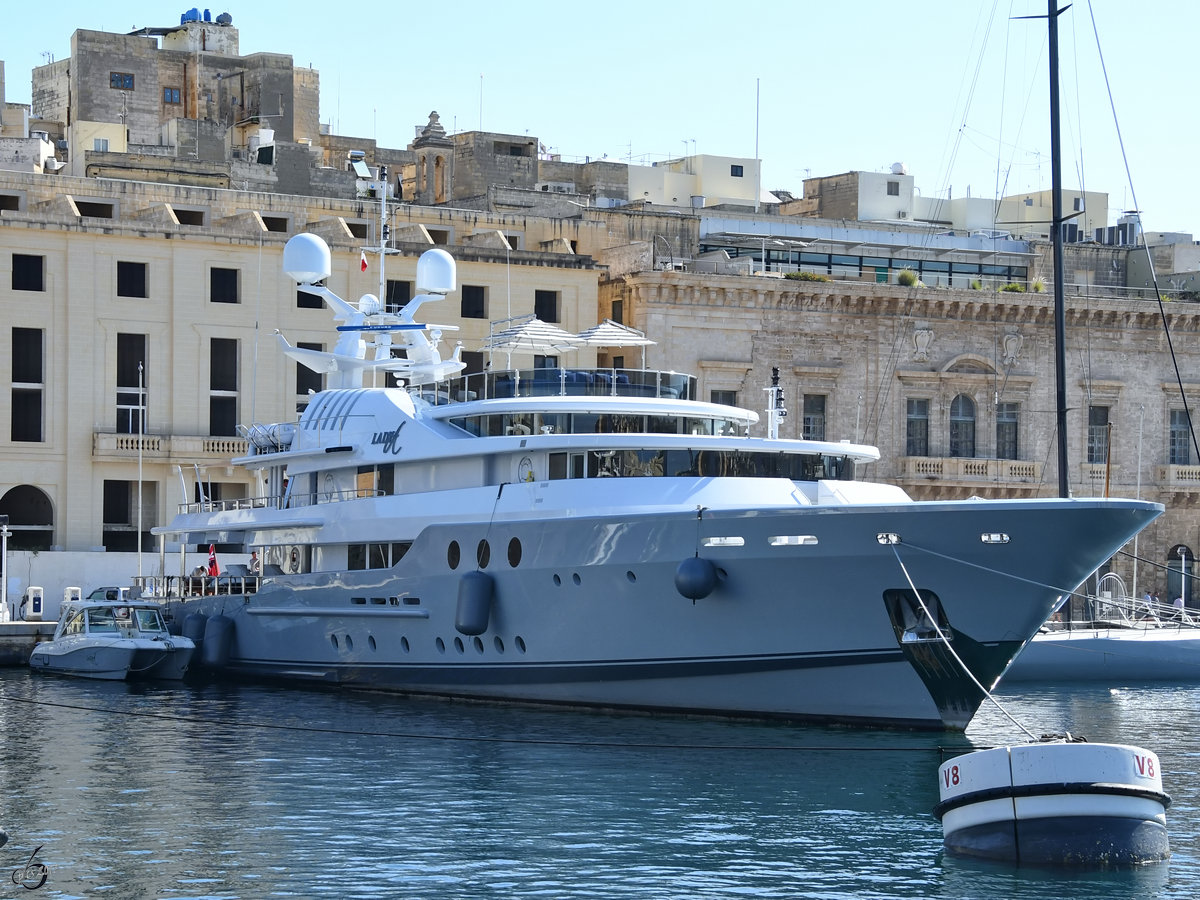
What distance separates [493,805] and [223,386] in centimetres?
2643

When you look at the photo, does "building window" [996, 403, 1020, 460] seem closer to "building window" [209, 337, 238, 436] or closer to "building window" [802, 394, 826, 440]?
"building window" [802, 394, 826, 440]

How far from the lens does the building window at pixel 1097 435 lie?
51250mm

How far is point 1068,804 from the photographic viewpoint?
1598cm

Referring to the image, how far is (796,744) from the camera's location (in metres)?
22.7

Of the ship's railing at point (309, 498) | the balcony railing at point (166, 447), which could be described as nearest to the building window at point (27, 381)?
the balcony railing at point (166, 447)

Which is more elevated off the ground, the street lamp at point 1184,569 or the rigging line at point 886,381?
the rigging line at point 886,381

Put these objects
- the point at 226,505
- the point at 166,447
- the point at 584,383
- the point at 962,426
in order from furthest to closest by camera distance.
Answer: the point at 962,426
the point at 166,447
the point at 226,505
the point at 584,383

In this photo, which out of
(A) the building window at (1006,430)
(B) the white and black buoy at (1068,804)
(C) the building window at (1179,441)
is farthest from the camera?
(C) the building window at (1179,441)

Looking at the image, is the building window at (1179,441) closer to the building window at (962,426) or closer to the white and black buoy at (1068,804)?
the building window at (962,426)

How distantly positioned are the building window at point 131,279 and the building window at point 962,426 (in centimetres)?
2162

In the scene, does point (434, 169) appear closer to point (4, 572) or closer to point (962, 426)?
point (962, 426)

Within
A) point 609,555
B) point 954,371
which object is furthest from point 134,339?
point 609,555

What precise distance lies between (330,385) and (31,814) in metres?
15.3

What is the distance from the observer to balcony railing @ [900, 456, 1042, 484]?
158ft
